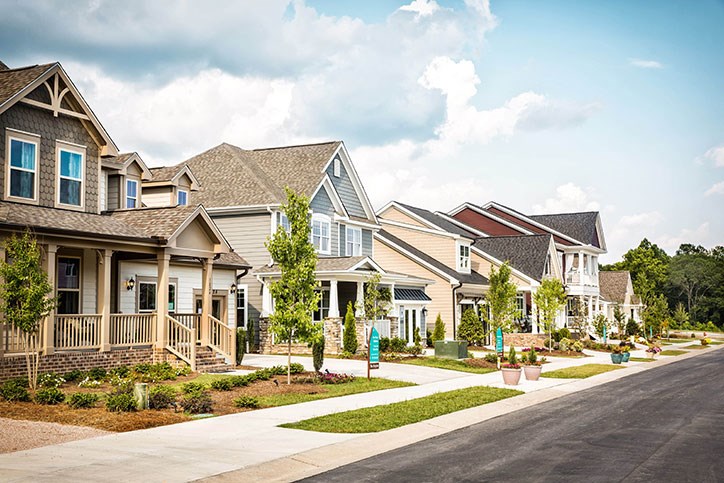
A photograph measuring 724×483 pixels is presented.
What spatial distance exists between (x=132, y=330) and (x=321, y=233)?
1535 cm

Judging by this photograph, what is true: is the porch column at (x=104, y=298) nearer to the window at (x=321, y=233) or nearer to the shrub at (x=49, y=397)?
the shrub at (x=49, y=397)

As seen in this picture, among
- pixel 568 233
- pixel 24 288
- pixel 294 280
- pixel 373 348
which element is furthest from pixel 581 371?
pixel 568 233

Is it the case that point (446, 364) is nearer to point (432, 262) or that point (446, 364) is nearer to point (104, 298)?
point (104, 298)

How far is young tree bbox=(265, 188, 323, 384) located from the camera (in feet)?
71.4

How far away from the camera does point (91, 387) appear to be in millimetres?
19859

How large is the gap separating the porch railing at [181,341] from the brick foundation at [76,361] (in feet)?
1.23

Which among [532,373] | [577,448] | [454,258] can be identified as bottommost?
[577,448]

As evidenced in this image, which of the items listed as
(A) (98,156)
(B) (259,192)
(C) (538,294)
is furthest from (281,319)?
(C) (538,294)

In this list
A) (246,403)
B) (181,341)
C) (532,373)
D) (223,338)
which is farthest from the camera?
(223,338)

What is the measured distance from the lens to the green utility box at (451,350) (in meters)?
32.7

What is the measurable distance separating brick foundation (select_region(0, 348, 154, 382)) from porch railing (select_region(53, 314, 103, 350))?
33 cm

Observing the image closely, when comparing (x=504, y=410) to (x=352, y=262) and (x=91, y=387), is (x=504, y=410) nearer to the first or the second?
(x=91, y=387)

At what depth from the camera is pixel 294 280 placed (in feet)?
71.5

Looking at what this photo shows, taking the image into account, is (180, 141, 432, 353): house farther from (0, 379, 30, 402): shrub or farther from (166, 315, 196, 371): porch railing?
(0, 379, 30, 402): shrub
